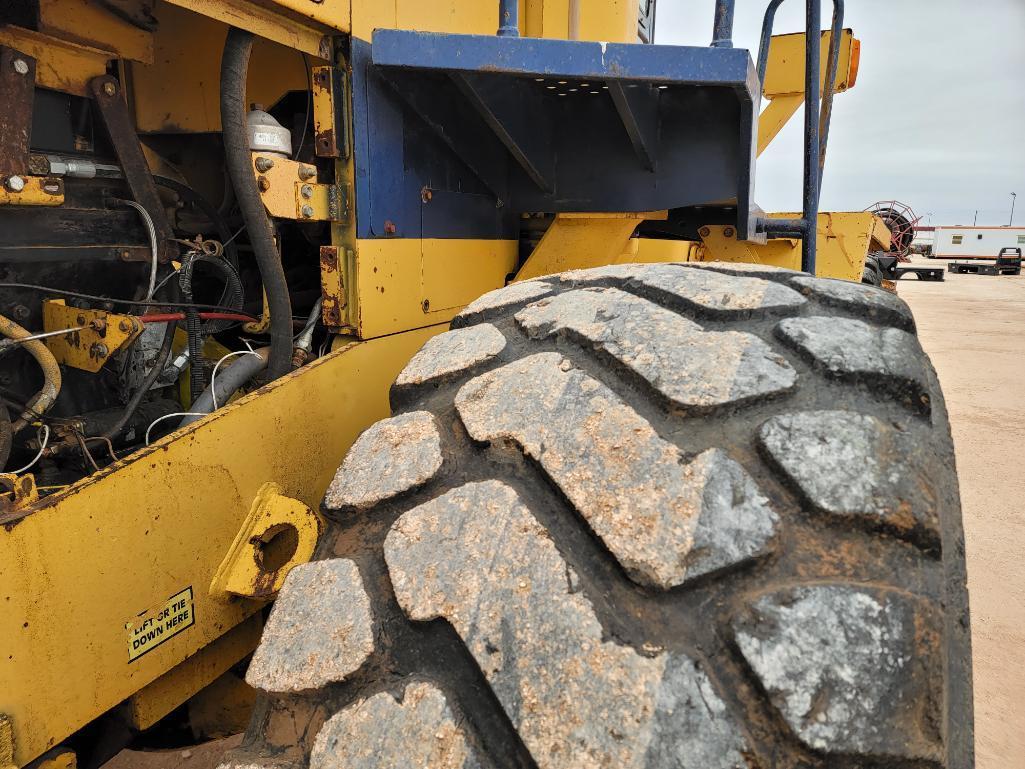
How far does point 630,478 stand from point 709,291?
16.2 inches

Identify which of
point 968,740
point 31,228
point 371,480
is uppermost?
point 31,228

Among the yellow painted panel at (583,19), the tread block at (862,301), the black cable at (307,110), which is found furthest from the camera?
the yellow painted panel at (583,19)

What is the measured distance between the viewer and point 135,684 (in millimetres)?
1136

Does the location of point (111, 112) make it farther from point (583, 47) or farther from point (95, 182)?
point (583, 47)

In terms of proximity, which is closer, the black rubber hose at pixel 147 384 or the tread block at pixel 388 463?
the tread block at pixel 388 463

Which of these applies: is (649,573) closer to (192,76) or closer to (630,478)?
(630,478)

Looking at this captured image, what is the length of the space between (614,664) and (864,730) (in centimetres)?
23

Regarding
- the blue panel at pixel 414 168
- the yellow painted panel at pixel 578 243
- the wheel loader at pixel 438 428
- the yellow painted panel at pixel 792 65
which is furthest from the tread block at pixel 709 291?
the yellow painted panel at pixel 792 65

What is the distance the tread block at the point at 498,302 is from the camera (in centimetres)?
124

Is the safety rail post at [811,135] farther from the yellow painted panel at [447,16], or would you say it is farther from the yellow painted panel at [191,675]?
the yellow painted panel at [191,675]

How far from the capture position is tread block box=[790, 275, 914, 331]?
1081 mm

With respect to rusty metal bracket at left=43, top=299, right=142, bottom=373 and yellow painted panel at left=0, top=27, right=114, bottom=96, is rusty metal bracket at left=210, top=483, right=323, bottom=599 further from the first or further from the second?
yellow painted panel at left=0, top=27, right=114, bottom=96

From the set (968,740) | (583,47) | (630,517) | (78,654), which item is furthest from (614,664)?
(583,47)

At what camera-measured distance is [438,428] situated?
0.98 metres
